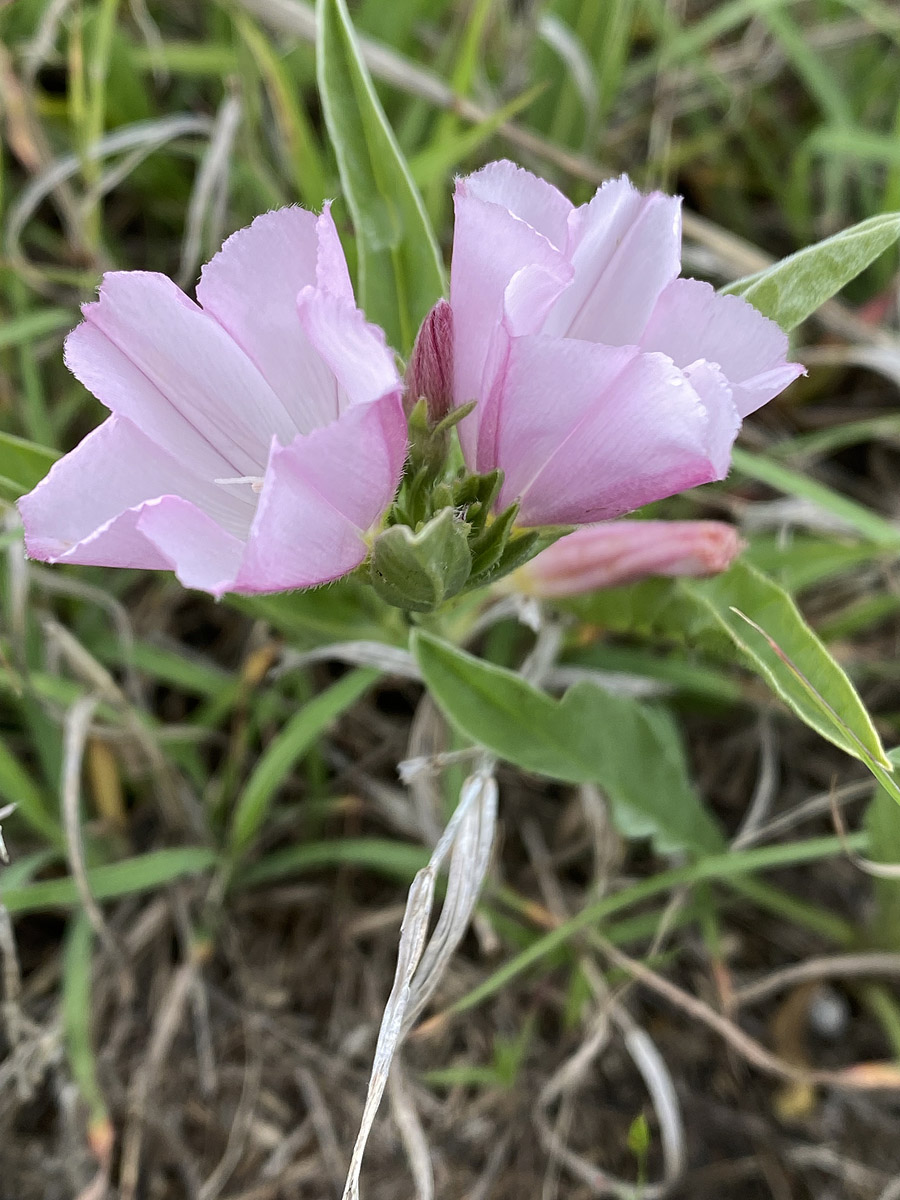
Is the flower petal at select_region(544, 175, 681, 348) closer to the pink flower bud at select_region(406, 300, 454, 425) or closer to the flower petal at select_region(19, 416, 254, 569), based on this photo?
the pink flower bud at select_region(406, 300, 454, 425)

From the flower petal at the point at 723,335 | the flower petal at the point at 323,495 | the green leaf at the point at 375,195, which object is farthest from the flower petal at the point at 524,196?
the green leaf at the point at 375,195

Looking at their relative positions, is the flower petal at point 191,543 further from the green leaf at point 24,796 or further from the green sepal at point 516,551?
the green leaf at point 24,796

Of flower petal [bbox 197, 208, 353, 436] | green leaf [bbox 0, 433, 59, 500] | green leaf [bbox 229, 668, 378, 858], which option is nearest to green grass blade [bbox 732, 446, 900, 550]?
green leaf [bbox 229, 668, 378, 858]

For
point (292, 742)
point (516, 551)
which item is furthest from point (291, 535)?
point (292, 742)

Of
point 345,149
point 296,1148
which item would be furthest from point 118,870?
point 345,149

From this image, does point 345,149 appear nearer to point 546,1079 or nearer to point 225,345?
point 225,345

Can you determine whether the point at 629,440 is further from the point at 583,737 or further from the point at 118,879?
the point at 118,879
